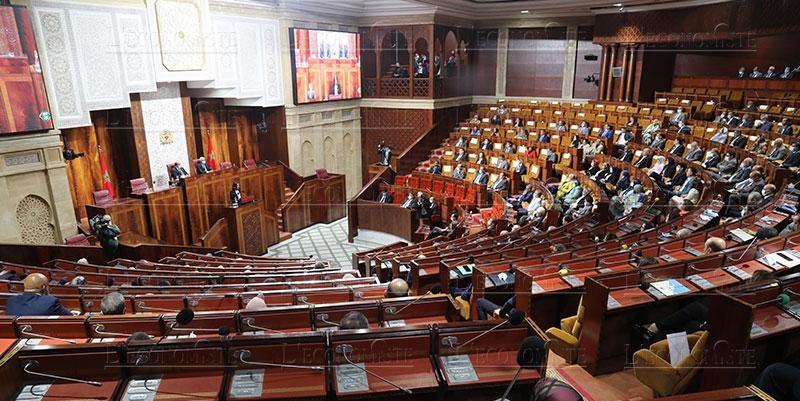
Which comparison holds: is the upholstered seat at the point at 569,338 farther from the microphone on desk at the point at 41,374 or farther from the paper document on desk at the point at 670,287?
the microphone on desk at the point at 41,374

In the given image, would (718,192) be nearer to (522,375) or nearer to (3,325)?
(522,375)

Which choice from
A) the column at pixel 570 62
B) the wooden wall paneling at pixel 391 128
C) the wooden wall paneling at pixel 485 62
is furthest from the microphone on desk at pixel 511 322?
the wooden wall paneling at pixel 485 62

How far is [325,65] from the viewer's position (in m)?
13.6

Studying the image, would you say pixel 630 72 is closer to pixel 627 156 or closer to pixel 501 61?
pixel 501 61

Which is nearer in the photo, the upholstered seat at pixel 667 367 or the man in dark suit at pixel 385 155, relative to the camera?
the upholstered seat at pixel 667 367

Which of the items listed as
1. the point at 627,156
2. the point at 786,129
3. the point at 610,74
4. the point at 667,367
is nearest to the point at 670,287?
the point at 667,367

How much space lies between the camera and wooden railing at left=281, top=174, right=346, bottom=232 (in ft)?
39.9

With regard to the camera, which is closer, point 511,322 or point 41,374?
point 41,374

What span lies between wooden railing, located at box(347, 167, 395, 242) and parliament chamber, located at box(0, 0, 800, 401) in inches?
2.7

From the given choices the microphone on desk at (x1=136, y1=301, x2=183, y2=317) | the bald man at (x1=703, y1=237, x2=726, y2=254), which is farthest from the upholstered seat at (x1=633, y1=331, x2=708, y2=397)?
the microphone on desk at (x1=136, y1=301, x2=183, y2=317)

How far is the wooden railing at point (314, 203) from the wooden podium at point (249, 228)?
85cm

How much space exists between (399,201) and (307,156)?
3607mm

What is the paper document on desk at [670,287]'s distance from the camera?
3.77 m

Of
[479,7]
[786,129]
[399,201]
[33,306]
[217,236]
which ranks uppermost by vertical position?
[479,7]
